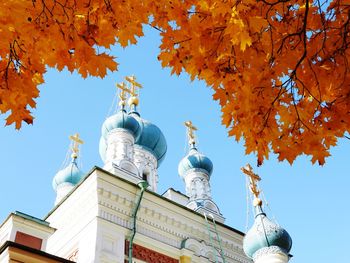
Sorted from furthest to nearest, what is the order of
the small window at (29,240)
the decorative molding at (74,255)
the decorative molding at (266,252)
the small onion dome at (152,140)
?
the small onion dome at (152,140)
the decorative molding at (266,252)
the decorative molding at (74,255)
the small window at (29,240)

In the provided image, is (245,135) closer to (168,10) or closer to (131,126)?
(168,10)

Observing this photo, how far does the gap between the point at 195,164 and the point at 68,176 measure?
4.95m

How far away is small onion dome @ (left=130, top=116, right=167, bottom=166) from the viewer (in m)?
17.8

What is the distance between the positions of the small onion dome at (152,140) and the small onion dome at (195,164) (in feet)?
2.55

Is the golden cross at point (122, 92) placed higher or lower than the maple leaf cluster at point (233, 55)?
higher

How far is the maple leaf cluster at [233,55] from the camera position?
10.1 ft

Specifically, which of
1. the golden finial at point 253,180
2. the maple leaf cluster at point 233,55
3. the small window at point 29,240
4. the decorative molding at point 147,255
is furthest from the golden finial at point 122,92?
the maple leaf cluster at point 233,55

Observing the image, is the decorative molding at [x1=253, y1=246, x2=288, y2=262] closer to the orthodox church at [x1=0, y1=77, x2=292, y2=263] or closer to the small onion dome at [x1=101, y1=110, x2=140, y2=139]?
the orthodox church at [x1=0, y1=77, x2=292, y2=263]

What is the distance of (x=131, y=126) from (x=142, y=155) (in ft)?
4.73

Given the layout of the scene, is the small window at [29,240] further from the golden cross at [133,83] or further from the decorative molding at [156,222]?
the golden cross at [133,83]

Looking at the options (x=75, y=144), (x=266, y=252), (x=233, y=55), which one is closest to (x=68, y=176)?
(x=75, y=144)

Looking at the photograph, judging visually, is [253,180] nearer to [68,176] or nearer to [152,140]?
[152,140]

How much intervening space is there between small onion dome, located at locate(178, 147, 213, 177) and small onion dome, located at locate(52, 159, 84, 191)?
393 centimetres

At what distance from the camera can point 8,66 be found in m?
3.05
